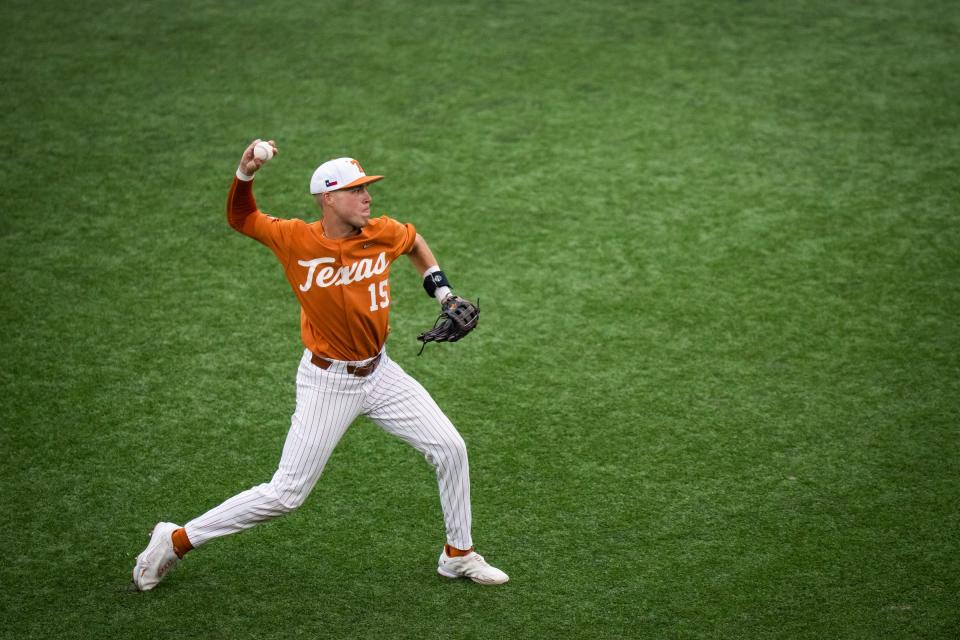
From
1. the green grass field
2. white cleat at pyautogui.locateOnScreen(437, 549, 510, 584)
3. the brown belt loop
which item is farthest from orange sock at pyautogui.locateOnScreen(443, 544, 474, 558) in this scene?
the brown belt loop

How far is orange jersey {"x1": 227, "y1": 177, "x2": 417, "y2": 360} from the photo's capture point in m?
4.07

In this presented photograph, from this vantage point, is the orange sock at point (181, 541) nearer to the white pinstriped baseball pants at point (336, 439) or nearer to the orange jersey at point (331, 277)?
the white pinstriped baseball pants at point (336, 439)

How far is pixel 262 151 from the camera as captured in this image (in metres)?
3.86

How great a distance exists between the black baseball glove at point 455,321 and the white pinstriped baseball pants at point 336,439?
23 centimetres

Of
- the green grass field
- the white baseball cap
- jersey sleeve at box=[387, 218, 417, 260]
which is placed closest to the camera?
the white baseball cap

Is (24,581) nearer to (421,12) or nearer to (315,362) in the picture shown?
(315,362)

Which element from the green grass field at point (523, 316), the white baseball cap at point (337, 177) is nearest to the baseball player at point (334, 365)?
the white baseball cap at point (337, 177)

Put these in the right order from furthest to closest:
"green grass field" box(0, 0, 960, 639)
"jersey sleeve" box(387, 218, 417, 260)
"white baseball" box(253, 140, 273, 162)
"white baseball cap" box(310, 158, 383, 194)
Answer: "green grass field" box(0, 0, 960, 639) < "jersey sleeve" box(387, 218, 417, 260) < "white baseball cap" box(310, 158, 383, 194) < "white baseball" box(253, 140, 273, 162)

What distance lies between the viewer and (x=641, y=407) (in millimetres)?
5535

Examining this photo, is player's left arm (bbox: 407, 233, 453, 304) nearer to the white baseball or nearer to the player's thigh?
the player's thigh

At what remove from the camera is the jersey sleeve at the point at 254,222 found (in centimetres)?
408

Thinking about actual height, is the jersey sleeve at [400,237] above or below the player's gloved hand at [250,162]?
below

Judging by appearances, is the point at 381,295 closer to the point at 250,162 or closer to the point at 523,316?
the point at 250,162

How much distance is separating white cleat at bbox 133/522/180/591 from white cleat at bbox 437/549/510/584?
111cm
